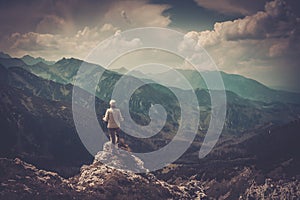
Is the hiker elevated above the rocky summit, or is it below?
above

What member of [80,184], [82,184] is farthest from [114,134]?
[80,184]

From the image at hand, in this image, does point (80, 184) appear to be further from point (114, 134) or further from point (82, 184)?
point (114, 134)

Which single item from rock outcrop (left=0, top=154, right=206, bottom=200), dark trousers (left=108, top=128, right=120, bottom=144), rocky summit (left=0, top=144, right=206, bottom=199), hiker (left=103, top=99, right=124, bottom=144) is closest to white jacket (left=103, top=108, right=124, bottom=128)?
hiker (left=103, top=99, right=124, bottom=144)

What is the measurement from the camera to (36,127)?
17638 cm

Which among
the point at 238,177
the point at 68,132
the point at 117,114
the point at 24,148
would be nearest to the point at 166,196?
the point at 117,114

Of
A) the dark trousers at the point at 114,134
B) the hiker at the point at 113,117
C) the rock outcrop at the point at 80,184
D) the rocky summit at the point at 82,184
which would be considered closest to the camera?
the hiker at the point at 113,117

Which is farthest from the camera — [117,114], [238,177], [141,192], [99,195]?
[238,177]

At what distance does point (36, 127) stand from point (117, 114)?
14825cm

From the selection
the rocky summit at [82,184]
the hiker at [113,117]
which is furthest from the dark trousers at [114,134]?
the rocky summit at [82,184]

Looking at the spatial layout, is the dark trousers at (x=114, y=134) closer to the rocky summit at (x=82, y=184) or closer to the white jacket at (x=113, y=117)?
the white jacket at (x=113, y=117)

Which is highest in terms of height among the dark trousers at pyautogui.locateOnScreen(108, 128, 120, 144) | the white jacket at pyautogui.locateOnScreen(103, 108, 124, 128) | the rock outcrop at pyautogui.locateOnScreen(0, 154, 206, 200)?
the white jacket at pyautogui.locateOnScreen(103, 108, 124, 128)

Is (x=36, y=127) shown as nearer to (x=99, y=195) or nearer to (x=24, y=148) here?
(x=24, y=148)

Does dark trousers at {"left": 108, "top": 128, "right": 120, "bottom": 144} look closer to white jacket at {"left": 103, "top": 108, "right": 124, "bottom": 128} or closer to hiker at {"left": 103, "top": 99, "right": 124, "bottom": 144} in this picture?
hiker at {"left": 103, "top": 99, "right": 124, "bottom": 144}

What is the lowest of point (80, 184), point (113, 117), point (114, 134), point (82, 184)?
point (80, 184)
